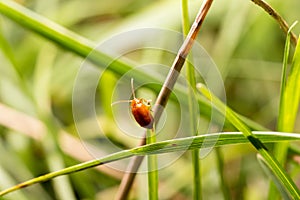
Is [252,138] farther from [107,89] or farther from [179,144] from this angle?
[107,89]

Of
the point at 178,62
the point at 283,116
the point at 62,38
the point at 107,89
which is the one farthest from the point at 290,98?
the point at 107,89

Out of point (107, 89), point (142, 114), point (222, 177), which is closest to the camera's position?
point (142, 114)

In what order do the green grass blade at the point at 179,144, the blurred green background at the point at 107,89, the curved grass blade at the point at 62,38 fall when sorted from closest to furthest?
the green grass blade at the point at 179,144
the curved grass blade at the point at 62,38
the blurred green background at the point at 107,89

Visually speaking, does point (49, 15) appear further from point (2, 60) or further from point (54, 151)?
point (54, 151)

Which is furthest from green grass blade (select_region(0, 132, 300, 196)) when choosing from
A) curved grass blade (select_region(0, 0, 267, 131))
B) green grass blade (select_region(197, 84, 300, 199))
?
curved grass blade (select_region(0, 0, 267, 131))

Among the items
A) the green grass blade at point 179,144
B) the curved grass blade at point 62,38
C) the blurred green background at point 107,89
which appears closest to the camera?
the green grass blade at point 179,144

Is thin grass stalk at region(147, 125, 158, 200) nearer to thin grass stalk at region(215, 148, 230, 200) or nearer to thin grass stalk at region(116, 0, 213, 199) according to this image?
thin grass stalk at region(116, 0, 213, 199)

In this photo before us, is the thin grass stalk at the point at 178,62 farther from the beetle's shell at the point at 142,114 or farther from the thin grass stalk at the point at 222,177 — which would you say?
the thin grass stalk at the point at 222,177

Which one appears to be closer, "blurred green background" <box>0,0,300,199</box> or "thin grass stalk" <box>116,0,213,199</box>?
"thin grass stalk" <box>116,0,213,199</box>

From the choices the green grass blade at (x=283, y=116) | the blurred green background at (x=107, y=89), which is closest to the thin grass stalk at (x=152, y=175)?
the green grass blade at (x=283, y=116)
